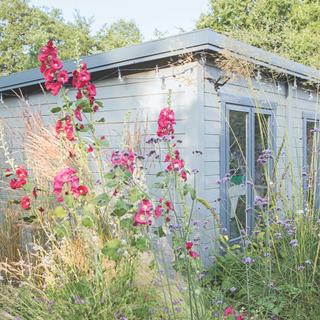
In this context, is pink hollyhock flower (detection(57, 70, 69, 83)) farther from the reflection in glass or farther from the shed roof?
the reflection in glass

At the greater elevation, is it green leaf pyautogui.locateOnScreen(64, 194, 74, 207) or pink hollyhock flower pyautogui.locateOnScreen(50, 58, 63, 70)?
pink hollyhock flower pyautogui.locateOnScreen(50, 58, 63, 70)

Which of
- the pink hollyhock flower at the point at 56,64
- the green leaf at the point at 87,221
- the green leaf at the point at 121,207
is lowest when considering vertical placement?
the green leaf at the point at 87,221

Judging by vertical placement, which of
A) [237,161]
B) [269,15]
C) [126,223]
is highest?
[269,15]

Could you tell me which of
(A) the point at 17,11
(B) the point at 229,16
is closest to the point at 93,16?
(A) the point at 17,11

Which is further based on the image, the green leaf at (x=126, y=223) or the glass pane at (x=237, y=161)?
the glass pane at (x=237, y=161)

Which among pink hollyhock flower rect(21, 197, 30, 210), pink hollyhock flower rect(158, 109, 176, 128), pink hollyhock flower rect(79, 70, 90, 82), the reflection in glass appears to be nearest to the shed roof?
the reflection in glass

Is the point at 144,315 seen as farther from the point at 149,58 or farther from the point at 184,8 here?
the point at 184,8

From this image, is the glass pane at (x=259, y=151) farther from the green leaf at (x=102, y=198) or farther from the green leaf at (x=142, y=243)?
the green leaf at (x=102, y=198)

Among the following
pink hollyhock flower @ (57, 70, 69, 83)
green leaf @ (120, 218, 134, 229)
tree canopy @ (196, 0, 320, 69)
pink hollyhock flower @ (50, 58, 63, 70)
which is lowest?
green leaf @ (120, 218, 134, 229)

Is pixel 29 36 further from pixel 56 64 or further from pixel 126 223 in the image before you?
pixel 126 223

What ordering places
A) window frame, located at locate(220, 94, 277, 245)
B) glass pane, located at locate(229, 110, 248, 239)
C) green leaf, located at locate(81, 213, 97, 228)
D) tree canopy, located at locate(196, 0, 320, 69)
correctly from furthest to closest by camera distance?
tree canopy, located at locate(196, 0, 320, 69), glass pane, located at locate(229, 110, 248, 239), window frame, located at locate(220, 94, 277, 245), green leaf, located at locate(81, 213, 97, 228)

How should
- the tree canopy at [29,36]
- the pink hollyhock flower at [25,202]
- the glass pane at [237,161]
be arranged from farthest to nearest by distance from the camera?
the tree canopy at [29,36], the glass pane at [237,161], the pink hollyhock flower at [25,202]

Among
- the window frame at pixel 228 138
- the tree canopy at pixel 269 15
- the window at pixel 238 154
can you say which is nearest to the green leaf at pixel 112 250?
the window frame at pixel 228 138

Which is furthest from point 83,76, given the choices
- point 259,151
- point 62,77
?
point 259,151
